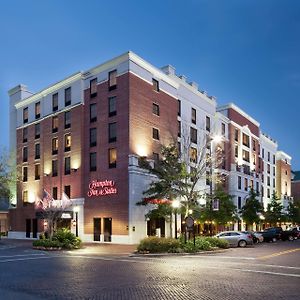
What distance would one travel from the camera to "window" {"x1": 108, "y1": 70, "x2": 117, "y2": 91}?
154 ft

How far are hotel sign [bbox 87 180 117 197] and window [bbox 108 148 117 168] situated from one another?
1797 mm

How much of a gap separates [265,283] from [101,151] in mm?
33747

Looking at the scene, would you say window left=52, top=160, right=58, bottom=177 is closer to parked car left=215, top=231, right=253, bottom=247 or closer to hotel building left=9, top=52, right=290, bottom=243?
hotel building left=9, top=52, right=290, bottom=243

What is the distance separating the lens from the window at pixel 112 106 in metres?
46.6

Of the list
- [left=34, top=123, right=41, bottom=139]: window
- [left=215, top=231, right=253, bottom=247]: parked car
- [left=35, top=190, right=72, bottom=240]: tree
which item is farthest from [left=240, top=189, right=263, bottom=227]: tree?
[left=34, top=123, right=41, bottom=139]: window

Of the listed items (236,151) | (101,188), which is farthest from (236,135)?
(101,188)

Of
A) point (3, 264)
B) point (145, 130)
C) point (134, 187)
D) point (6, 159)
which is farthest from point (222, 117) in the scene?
point (3, 264)

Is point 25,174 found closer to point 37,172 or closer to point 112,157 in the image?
point 37,172

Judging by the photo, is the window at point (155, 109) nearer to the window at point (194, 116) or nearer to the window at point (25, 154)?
the window at point (194, 116)

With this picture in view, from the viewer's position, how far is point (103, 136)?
156ft

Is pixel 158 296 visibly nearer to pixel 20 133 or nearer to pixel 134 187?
pixel 134 187

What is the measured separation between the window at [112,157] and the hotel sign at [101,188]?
1.80m

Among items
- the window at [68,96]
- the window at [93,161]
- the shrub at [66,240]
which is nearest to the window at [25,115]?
the window at [68,96]

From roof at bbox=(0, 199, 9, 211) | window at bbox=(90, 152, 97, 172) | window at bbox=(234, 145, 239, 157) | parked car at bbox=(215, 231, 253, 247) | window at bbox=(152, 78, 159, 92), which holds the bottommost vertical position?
parked car at bbox=(215, 231, 253, 247)
